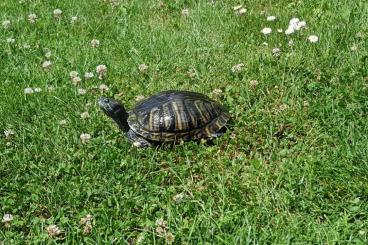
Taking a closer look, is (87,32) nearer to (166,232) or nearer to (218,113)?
(218,113)

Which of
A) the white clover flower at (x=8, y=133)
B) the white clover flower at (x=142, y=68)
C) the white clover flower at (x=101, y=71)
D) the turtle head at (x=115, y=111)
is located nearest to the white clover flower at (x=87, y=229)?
the turtle head at (x=115, y=111)

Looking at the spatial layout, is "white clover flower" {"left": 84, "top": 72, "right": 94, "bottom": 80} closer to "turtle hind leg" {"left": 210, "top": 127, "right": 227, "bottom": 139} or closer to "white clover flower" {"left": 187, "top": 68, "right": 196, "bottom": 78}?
"white clover flower" {"left": 187, "top": 68, "right": 196, "bottom": 78}

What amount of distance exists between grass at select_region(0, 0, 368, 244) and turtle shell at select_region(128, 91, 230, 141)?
15cm

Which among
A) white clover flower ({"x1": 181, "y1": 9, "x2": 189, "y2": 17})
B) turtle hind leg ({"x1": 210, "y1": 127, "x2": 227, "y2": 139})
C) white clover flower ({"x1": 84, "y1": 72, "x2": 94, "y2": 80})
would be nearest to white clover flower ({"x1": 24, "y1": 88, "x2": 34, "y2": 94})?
white clover flower ({"x1": 84, "y1": 72, "x2": 94, "y2": 80})

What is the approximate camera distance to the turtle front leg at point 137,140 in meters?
5.43

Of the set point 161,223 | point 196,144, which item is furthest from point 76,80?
point 161,223

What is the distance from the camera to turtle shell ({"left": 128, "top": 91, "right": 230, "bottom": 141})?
215 inches

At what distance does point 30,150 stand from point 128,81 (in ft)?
5.82

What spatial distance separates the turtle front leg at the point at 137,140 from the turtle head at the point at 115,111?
0.11 metres

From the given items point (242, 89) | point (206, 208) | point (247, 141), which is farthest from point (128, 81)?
point (206, 208)

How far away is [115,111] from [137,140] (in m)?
0.38

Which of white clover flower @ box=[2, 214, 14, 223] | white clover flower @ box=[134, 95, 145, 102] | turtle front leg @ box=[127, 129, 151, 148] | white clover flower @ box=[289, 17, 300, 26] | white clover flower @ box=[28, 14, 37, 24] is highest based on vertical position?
white clover flower @ box=[289, 17, 300, 26]

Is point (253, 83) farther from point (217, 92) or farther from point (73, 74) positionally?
point (73, 74)

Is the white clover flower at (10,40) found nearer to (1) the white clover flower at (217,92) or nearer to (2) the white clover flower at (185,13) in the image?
(2) the white clover flower at (185,13)
